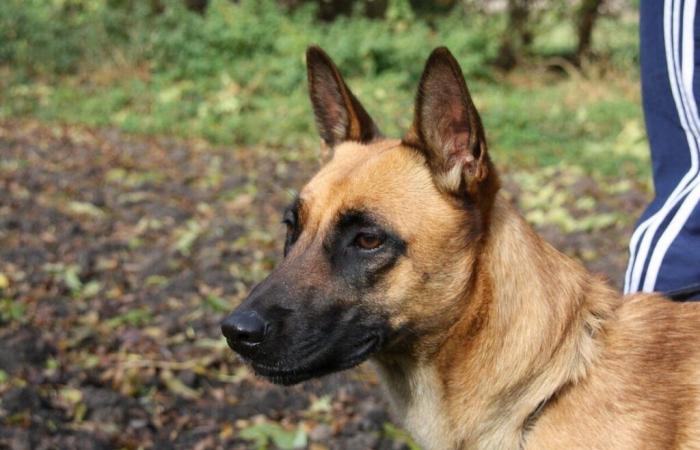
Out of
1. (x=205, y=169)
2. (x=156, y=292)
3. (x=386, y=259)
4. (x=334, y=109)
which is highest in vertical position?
(x=334, y=109)

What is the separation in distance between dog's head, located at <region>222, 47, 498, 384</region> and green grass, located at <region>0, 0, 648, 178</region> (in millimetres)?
7547

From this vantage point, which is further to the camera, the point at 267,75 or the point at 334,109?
the point at 267,75

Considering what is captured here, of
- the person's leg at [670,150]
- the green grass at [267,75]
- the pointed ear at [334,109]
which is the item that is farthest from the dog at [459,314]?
the green grass at [267,75]

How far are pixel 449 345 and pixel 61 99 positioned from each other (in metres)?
11.4

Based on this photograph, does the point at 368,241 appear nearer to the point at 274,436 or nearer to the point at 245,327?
the point at 245,327

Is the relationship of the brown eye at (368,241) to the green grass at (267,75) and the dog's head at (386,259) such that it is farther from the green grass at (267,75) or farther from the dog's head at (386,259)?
the green grass at (267,75)

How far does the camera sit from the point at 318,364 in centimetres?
258

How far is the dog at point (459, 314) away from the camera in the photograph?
8.16 feet

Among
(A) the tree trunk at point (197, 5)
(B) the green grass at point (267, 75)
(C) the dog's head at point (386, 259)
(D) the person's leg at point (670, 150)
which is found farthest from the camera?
(A) the tree trunk at point (197, 5)

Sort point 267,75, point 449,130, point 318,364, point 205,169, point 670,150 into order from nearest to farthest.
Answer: point 318,364
point 449,130
point 670,150
point 205,169
point 267,75

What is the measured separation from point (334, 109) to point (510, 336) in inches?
47.7

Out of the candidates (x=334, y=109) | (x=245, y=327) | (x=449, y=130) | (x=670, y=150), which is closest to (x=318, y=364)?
(x=245, y=327)

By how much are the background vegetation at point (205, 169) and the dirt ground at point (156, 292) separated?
0.02m

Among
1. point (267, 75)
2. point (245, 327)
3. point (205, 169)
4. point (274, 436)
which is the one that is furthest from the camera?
point (267, 75)
